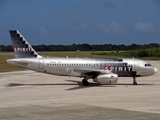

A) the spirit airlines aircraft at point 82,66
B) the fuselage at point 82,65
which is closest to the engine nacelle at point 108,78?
the spirit airlines aircraft at point 82,66

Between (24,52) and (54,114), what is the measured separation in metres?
21.8

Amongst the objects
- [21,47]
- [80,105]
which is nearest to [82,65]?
[21,47]

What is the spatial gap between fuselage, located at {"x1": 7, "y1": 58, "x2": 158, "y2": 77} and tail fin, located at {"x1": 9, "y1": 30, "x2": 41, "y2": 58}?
1.09 meters

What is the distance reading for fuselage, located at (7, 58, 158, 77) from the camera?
42.9 m

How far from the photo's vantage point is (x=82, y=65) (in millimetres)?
43562

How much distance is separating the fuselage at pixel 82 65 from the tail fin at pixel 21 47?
109cm

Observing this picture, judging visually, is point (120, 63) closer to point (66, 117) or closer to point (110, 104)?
point (110, 104)

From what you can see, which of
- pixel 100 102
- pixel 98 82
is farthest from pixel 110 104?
pixel 98 82

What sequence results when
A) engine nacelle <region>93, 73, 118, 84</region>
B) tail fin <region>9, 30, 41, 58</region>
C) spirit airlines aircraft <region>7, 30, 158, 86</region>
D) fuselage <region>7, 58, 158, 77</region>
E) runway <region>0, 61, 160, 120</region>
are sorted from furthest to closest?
tail fin <region>9, 30, 41, 58</region> < fuselage <region>7, 58, 158, 77</region> < spirit airlines aircraft <region>7, 30, 158, 86</region> < engine nacelle <region>93, 73, 118, 84</region> < runway <region>0, 61, 160, 120</region>

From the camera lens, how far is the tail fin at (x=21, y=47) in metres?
44.0

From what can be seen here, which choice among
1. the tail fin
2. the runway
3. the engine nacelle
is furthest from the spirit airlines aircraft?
the runway

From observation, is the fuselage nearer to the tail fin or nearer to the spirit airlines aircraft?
the spirit airlines aircraft

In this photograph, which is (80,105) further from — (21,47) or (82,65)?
(21,47)

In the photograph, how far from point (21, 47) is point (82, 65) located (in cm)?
709
